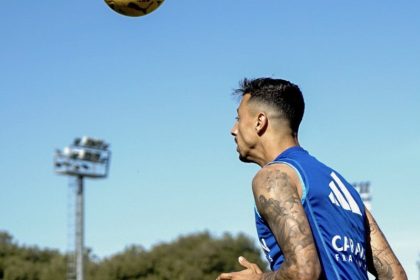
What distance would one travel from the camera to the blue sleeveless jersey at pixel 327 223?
14.1 feet

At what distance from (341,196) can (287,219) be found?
510mm

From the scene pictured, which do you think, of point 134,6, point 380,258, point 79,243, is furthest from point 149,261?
point 380,258

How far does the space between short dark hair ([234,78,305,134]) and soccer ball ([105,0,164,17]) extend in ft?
10.8

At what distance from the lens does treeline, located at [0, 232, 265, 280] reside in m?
65.5

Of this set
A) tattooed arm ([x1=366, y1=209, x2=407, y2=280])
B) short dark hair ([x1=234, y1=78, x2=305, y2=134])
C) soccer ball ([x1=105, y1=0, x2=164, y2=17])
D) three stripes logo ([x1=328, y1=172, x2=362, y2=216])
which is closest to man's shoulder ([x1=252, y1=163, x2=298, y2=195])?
three stripes logo ([x1=328, y1=172, x2=362, y2=216])

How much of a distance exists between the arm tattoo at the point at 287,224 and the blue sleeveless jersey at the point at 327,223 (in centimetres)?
10

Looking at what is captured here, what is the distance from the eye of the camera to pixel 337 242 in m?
4.32

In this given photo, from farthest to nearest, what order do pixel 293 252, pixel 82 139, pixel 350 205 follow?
pixel 82 139 → pixel 350 205 → pixel 293 252

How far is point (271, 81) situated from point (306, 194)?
848 mm

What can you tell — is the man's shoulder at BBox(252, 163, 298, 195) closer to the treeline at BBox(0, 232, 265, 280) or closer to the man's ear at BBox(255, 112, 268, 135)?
the man's ear at BBox(255, 112, 268, 135)

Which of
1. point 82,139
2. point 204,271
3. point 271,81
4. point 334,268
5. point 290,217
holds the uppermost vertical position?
point 82,139

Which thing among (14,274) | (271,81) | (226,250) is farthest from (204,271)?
(271,81)

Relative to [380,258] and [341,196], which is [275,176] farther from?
[380,258]

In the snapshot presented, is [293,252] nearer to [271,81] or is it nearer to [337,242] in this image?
[337,242]
